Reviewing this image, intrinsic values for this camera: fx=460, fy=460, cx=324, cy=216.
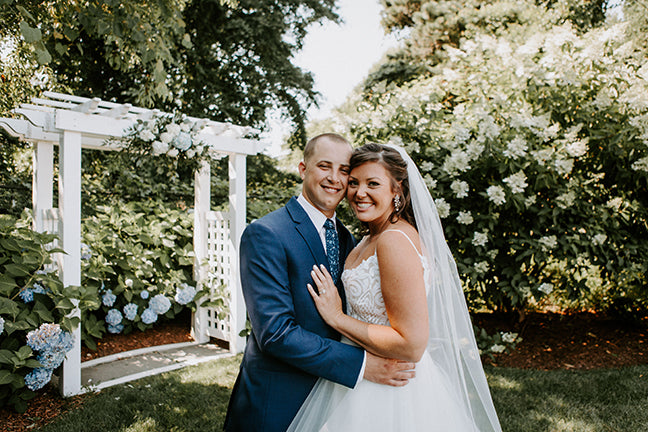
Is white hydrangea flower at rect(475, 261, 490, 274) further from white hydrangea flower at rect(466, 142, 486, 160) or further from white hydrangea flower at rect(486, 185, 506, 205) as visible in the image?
white hydrangea flower at rect(466, 142, 486, 160)

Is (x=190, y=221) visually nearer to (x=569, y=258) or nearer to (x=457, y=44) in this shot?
(x=569, y=258)

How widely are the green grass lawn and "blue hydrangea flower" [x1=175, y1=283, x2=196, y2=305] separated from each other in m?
1.23

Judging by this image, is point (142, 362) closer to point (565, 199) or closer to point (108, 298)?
Answer: point (108, 298)

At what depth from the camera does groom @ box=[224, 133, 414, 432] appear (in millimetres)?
1688

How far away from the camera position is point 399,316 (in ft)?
5.63

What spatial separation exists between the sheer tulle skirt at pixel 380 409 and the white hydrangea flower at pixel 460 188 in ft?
9.40

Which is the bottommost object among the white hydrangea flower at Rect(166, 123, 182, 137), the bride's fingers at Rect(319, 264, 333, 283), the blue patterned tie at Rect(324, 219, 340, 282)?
the bride's fingers at Rect(319, 264, 333, 283)

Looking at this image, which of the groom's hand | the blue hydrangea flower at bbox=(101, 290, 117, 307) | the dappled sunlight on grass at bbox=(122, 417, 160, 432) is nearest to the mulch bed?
the blue hydrangea flower at bbox=(101, 290, 117, 307)

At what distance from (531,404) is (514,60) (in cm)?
354

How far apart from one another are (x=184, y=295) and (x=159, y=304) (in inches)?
12.2

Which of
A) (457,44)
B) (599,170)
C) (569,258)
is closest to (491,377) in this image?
(569,258)

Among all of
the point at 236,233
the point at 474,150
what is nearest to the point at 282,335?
the point at 474,150

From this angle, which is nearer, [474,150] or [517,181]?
[517,181]

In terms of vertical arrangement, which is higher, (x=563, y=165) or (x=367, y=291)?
(x=563, y=165)
